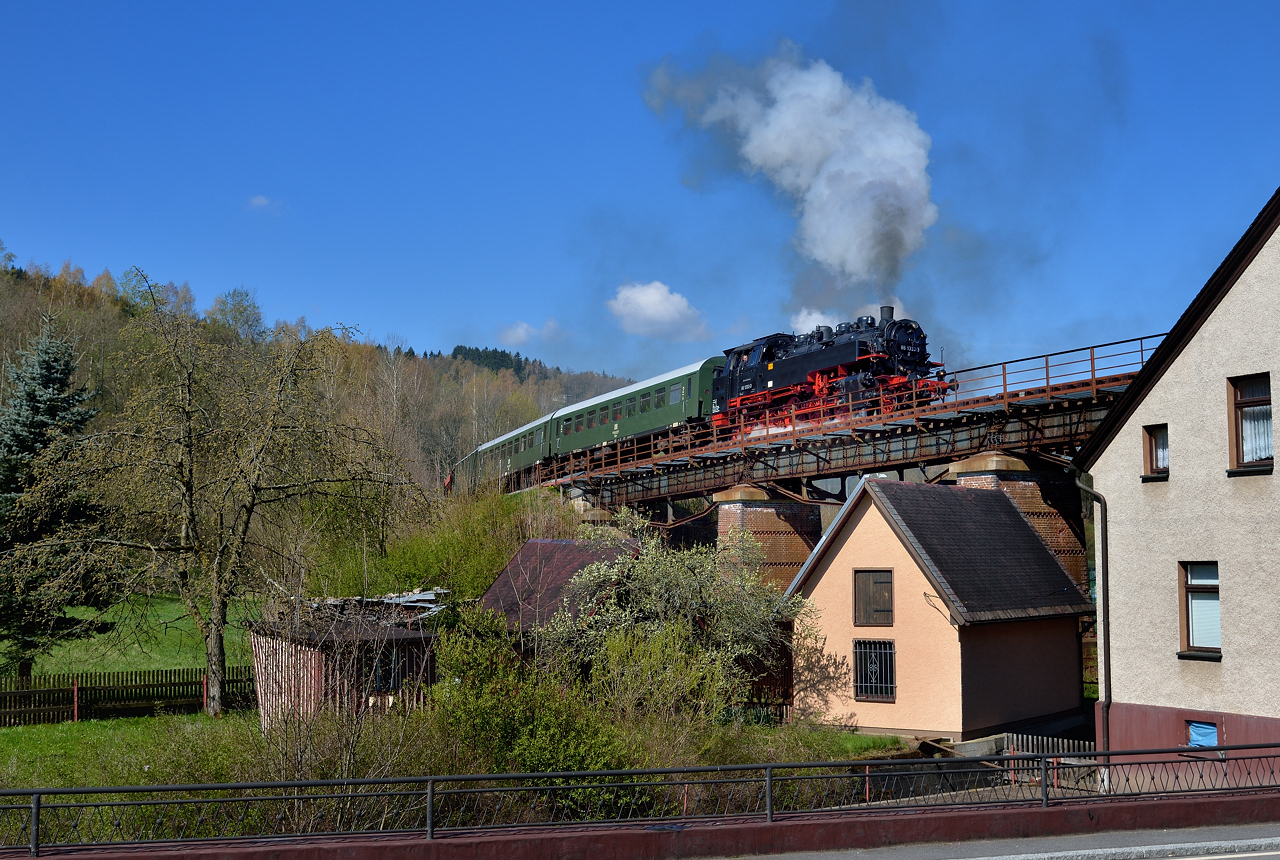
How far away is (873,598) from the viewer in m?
23.1

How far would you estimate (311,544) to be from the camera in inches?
775

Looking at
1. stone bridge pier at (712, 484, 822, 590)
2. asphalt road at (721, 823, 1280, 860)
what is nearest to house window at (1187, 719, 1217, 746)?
asphalt road at (721, 823, 1280, 860)

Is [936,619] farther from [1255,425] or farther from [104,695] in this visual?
[104,695]

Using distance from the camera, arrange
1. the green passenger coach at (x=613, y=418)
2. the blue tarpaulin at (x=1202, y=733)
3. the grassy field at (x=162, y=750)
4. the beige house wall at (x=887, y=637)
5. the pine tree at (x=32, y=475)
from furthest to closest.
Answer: the green passenger coach at (x=613, y=418)
the pine tree at (x=32, y=475)
the beige house wall at (x=887, y=637)
the blue tarpaulin at (x=1202, y=733)
the grassy field at (x=162, y=750)

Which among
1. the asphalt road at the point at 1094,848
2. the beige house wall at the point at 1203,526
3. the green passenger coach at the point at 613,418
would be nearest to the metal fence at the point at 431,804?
the asphalt road at the point at 1094,848

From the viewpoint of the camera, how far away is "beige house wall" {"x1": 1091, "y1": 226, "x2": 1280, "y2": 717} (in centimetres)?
1534

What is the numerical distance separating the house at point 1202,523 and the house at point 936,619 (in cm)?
409

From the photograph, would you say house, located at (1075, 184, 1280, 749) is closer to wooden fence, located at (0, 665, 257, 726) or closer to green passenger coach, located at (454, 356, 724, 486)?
wooden fence, located at (0, 665, 257, 726)

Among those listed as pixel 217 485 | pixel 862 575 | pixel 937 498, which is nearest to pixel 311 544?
pixel 217 485

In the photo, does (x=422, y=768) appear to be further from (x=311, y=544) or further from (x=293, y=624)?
(x=311, y=544)

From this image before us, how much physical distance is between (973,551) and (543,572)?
10.3 meters

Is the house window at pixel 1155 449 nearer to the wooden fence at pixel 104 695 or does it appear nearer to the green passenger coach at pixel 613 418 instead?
the wooden fence at pixel 104 695

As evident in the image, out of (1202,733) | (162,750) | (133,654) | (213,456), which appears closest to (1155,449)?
(1202,733)

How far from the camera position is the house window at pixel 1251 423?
15625mm
